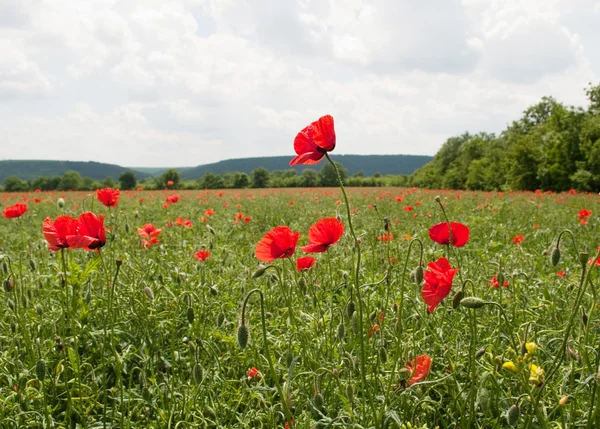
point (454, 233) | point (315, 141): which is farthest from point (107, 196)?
point (454, 233)

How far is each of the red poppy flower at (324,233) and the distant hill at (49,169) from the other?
6317 inches

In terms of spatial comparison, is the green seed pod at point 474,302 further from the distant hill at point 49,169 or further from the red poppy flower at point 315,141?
the distant hill at point 49,169

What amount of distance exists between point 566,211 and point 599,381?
8603mm

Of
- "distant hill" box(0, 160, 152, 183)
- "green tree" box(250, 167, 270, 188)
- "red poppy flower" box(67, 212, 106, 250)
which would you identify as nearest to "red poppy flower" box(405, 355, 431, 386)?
"red poppy flower" box(67, 212, 106, 250)

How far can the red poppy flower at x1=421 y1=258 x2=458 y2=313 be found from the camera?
1160mm

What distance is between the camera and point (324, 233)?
4.92ft

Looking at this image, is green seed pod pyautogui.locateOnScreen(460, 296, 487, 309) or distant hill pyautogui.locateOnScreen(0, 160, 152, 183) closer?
green seed pod pyautogui.locateOnScreen(460, 296, 487, 309)

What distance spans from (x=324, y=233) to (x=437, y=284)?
17.2 inches

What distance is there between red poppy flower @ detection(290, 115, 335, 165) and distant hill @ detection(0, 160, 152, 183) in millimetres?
160582

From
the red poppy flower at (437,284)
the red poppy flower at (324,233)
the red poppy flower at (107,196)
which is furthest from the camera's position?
the red poppy flower at (107,196)

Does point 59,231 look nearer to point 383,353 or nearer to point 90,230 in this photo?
point 90,230

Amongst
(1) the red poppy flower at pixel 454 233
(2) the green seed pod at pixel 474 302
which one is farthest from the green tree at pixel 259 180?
(2) the green seed pod at pixel 474 302

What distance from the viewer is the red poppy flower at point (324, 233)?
1467 millimetres

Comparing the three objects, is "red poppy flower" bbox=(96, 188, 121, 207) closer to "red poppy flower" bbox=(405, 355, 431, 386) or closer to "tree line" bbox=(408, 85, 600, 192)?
"red poppy flower" bbox=(405, 355, 431, 386)
